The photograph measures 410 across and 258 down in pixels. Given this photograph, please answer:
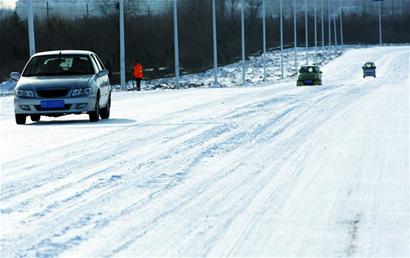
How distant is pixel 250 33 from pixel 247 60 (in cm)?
2182

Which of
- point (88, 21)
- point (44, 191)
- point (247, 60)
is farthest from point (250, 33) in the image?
point (44, 191)

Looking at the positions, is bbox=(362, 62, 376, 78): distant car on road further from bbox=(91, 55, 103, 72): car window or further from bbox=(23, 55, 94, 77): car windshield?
bbox=(23, 55, 94, 77): car windshield

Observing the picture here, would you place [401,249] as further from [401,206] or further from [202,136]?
[202,136]

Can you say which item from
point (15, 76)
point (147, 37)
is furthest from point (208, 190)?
point (147, 37)

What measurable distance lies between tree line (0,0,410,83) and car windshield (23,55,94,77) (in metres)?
61.8

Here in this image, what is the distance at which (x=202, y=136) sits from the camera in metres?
13.2

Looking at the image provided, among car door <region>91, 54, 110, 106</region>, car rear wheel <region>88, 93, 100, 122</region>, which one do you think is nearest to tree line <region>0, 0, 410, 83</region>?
car door <region>91, 54, 110, 106</region>

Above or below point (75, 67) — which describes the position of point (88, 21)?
above

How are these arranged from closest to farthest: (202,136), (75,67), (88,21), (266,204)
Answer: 1. (266,204)
2. (202,136)
3. (75,67)
4. (88,21)

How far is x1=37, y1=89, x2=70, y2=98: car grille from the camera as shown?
695 inches

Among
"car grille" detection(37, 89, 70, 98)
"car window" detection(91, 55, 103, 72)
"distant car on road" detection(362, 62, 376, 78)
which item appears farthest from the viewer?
"distant car on road" detection(362, 62, 376, 78)

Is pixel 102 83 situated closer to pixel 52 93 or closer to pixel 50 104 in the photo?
pixel 52 93

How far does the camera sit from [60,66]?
61.8 ft

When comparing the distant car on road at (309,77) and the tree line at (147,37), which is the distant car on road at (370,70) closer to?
the distant car on road at (309,77)
